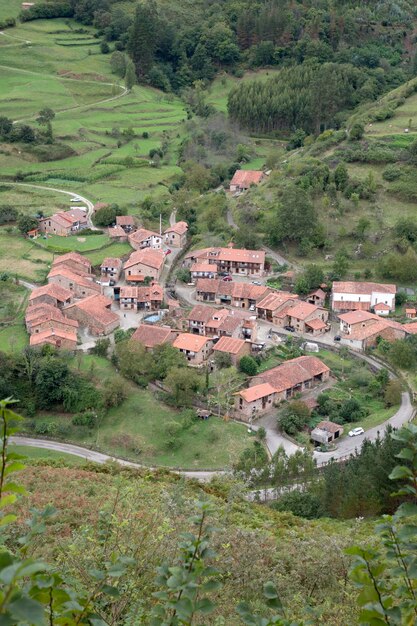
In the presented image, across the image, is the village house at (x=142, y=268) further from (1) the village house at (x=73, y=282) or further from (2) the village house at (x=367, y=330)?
(2) the village house at (x=367, y=330)

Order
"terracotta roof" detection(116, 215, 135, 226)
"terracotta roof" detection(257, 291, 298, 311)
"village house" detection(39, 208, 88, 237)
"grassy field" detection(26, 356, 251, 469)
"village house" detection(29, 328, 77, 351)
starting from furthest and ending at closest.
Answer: "terracotta roof" detection(116, 215, 135, 226), "village house" detection(39, 208, 88, 237), "terracotta roof" detection(257, 291, 298, 311), "village house" detection(29, 328, 77, 351), "grassy field" detection(26, 356, 251, 469)

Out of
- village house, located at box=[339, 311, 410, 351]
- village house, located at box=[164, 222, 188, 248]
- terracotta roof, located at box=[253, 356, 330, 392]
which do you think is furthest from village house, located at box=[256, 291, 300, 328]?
village house, located at box=[164, 222, 188, 248]

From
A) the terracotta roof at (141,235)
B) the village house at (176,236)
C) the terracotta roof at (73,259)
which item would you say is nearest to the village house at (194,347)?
the terracotta roof at (73,259)

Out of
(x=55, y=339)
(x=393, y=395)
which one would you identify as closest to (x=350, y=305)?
(x=393, y=395)

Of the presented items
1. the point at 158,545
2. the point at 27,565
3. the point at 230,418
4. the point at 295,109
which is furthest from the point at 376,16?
the point at 27,565

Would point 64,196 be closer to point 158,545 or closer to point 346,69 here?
point 346,69

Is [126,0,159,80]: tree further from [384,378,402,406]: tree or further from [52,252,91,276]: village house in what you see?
[384,378,402,406]: tree
